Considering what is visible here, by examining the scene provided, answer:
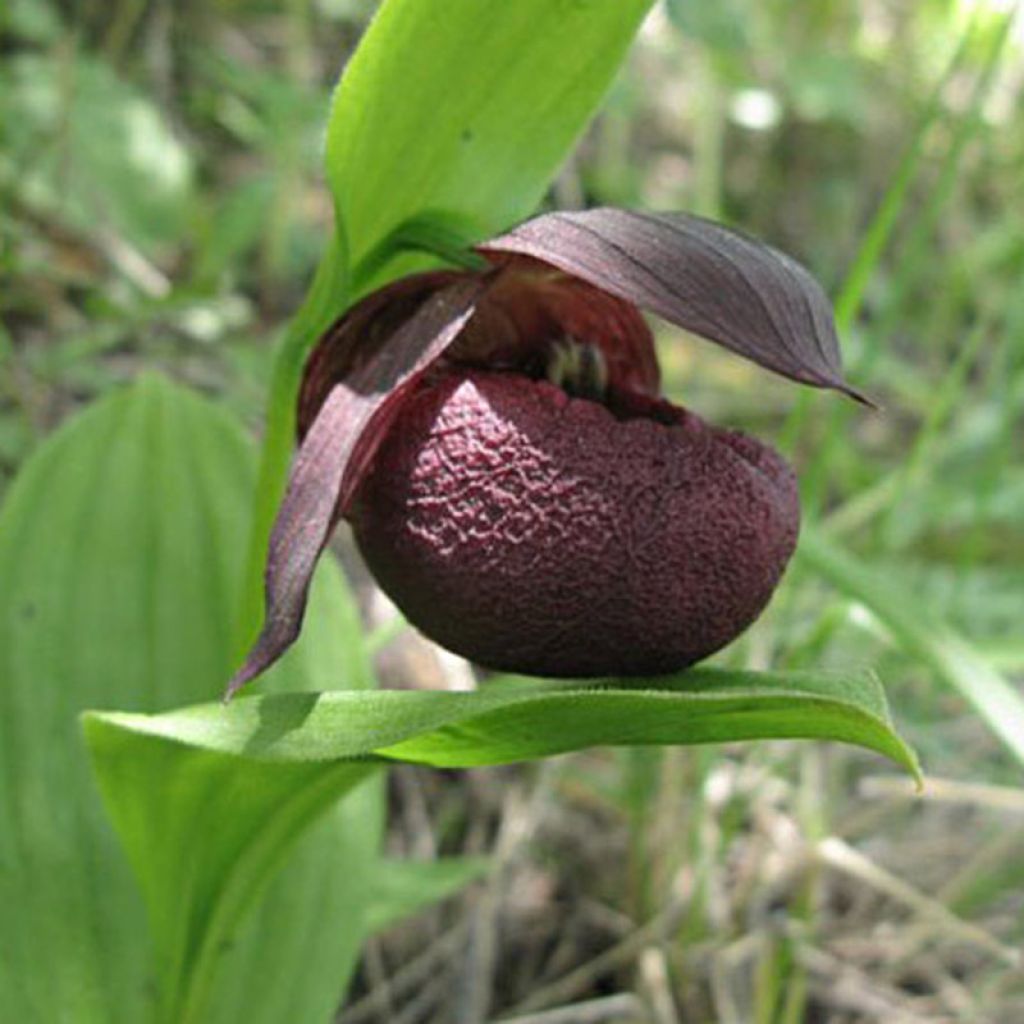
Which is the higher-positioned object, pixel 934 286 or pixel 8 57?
pixel 934 286

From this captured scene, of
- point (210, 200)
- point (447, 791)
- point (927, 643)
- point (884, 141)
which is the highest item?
point (884, 141)

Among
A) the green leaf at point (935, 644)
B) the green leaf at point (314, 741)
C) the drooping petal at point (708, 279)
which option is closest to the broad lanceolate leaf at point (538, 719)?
the green leaf at point (314, 741)

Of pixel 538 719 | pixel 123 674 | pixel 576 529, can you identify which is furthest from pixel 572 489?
pixel 123 674

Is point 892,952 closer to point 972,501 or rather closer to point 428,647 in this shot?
point 428,647

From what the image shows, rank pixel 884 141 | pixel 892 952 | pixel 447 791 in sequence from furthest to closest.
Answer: pixel 884 141 → pixel 447 791 → pixel 892 952

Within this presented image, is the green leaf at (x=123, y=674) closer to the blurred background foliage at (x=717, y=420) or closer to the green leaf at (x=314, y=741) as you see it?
the green leaf at (x=314, y=741)

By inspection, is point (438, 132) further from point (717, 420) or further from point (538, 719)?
point (717, 420)

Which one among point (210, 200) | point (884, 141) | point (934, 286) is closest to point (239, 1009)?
point (210, 200)
